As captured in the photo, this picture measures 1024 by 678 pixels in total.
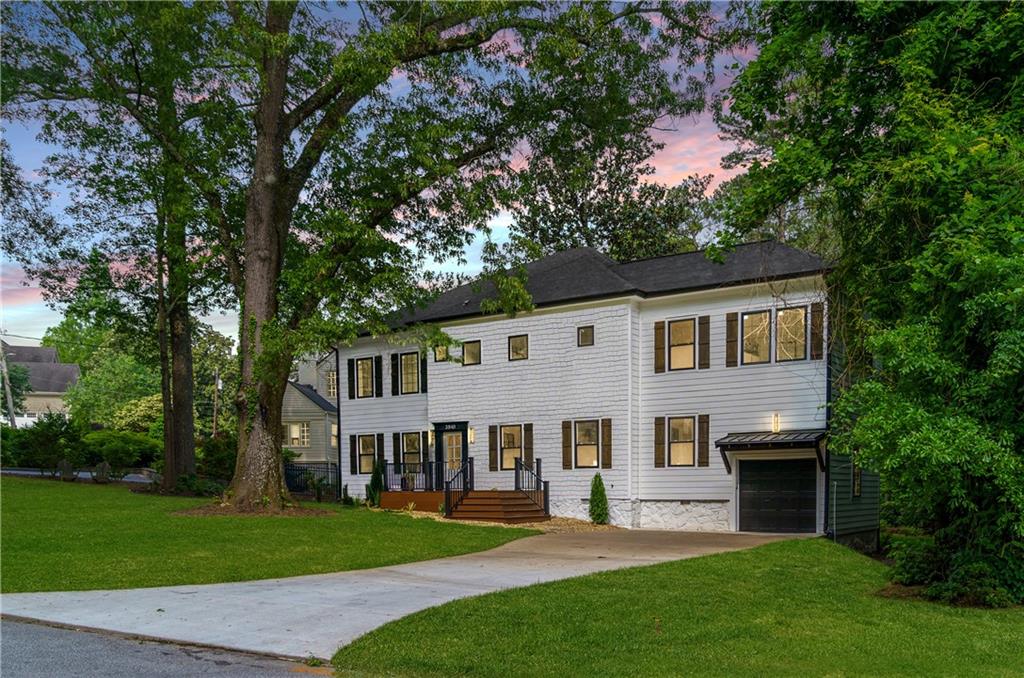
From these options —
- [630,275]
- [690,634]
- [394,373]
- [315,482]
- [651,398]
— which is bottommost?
[315,482]

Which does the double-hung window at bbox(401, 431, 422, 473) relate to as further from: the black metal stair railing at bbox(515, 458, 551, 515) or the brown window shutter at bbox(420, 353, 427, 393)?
the black metal stair railing at bbox(515, 458, 551, 515)

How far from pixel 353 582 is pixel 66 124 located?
53.4 feet

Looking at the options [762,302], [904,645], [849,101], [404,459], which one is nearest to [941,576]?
[904,645]

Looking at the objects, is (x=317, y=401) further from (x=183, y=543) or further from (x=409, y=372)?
(x=183, y=543)

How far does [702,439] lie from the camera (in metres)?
20.6

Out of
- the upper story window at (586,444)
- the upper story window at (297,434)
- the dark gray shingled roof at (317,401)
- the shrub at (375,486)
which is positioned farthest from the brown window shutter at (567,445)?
the upper story window at (297,434)

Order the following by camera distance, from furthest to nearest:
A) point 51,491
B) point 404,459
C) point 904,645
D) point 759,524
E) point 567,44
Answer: point 404,459, point 51,491, point 759,524, point 567,44, point 904,645

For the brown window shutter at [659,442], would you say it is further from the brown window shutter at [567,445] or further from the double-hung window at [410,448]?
the double-hung window at [410,448]

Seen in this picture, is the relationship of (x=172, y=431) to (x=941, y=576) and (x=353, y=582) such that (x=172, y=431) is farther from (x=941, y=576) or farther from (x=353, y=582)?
(x=941, y=576)

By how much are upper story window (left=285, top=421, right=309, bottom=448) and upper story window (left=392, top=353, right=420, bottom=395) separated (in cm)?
1991

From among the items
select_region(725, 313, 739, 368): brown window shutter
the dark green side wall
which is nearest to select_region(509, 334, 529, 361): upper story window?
select_region(725, 313, 739, 368): brown window shutter

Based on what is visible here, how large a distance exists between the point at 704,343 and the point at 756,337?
1.28 meters

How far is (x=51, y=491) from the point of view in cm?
2366

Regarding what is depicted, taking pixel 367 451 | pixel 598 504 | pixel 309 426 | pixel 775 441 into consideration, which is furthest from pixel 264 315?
pixel 309 426
